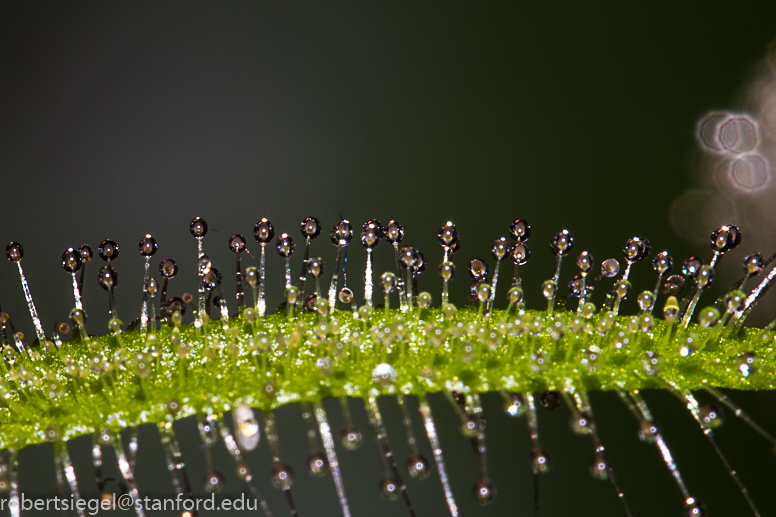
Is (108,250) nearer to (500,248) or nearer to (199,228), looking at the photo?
(199,228)

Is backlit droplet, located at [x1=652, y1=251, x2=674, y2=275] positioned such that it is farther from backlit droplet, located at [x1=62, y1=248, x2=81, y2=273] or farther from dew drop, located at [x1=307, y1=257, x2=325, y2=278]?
backlit droplet, located at [x1=62, y1=248, x2=81, y2=273]

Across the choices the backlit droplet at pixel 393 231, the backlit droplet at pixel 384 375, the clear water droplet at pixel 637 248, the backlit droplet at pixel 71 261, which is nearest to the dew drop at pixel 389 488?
the backlit droplet at pixel 384 375

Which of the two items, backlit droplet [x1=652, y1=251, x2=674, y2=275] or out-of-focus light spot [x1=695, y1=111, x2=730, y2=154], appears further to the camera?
out-of-focus light spot [x1=695, y1=111, x2=730, y2=154]

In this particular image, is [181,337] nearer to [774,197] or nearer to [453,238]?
[453,238]

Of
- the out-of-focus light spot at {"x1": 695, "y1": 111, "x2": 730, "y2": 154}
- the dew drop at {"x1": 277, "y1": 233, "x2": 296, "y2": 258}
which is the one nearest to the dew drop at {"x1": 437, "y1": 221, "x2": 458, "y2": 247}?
the dew drop at {"x1": 277, "y1": 233, "x2": 296, "y2": 258}

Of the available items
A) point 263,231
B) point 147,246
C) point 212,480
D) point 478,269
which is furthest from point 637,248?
point 147,246

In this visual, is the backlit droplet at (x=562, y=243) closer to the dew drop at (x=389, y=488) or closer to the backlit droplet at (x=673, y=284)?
the backlit droplet at (x=673, y=284)

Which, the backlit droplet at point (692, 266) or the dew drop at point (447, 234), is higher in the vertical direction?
the dew drop at point (447, 234)
